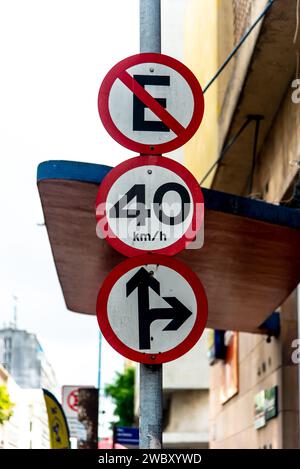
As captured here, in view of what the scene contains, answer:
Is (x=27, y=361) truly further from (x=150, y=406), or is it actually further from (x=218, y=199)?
(x=150, y=406)

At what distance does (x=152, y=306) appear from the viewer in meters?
6.17

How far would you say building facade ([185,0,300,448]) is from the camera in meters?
15.6

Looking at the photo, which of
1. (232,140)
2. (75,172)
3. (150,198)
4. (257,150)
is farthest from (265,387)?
(150,198)

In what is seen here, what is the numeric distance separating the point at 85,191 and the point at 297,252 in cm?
307

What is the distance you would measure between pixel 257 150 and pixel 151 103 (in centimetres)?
1313

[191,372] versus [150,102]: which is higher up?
[191,372]

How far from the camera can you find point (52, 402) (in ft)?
56.9

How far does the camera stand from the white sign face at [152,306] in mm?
6125

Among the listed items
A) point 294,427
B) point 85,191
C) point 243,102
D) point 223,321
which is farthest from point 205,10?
point 85,191

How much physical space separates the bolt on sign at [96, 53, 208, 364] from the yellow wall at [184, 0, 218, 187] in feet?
48.6

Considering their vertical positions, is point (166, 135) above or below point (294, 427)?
above

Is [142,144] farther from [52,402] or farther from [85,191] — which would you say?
[52,402]

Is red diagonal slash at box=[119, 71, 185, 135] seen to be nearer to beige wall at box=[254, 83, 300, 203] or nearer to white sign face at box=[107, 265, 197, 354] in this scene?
white sign face at box=[107, 265, 197, 354]

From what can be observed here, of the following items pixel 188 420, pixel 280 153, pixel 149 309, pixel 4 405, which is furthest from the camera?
pixel 4 405
